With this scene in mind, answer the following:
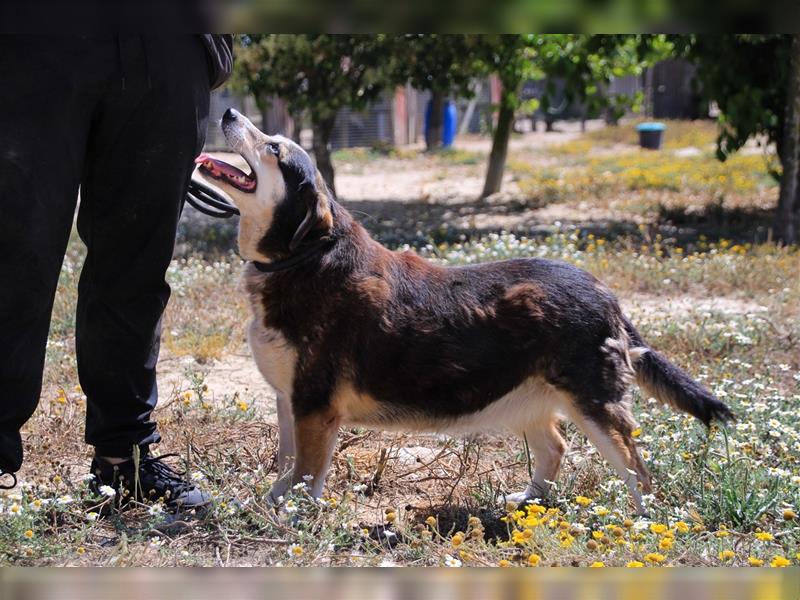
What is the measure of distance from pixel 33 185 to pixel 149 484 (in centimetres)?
132

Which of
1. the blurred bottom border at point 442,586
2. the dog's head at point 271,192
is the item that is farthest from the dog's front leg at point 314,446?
the blurred bottom border at point 442,586

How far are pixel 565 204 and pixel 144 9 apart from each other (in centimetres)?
1229

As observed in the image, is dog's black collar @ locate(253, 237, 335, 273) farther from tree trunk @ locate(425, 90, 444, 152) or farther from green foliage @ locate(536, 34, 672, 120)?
tree trunk @ locate(425, 90, 444, 152)

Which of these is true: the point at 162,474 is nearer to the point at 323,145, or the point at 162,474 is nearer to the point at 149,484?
the point at 149,484

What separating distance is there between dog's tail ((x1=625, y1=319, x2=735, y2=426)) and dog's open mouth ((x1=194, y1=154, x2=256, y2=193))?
166 cm

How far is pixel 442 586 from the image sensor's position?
1926 millimetres

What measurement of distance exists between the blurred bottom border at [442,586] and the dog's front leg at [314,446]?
1.50 metres

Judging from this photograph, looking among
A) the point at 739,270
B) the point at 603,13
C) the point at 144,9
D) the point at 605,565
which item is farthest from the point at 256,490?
the point at 739,270

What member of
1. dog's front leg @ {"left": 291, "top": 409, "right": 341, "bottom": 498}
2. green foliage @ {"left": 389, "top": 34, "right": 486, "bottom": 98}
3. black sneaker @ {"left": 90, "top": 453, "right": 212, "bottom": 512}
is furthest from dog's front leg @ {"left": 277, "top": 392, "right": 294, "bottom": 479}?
green foliage @ {"left": 389, "top": 34, "right": 486, "bottom": 98}

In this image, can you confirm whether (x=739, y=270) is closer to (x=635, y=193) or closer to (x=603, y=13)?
(x=635, y=193)

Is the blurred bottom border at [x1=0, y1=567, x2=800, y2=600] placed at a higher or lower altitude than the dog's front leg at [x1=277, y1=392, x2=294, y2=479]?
higher

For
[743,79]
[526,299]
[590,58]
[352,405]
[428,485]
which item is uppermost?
[590,58]

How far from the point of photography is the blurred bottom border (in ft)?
6.23

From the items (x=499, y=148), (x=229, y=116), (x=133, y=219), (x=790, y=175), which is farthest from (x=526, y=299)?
(x=499, y=148)
